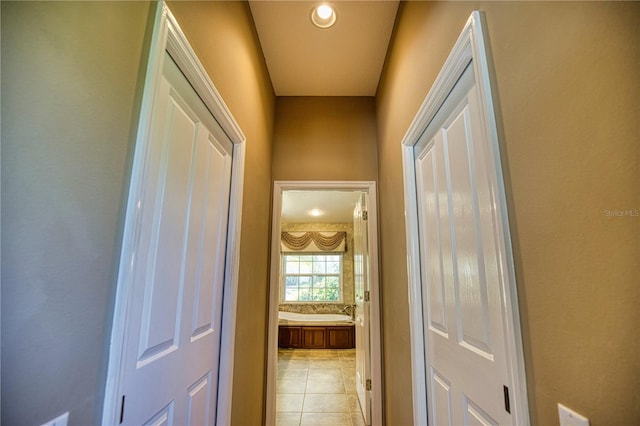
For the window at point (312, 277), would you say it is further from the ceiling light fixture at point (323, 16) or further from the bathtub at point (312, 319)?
the ceiling light fixture at point (323, 16)

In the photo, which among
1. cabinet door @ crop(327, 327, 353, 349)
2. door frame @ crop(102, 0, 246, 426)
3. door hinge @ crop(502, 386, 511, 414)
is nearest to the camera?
door frame @ crop(102, 0, 246, 426)

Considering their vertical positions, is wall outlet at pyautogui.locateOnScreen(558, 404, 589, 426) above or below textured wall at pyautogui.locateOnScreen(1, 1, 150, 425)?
below

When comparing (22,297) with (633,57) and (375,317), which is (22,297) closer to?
(633,57)

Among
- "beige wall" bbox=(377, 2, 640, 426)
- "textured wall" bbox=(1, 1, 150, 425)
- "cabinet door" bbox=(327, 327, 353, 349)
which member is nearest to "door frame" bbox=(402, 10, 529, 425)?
"beige wall" bbox=(377, 2, 640, 426)

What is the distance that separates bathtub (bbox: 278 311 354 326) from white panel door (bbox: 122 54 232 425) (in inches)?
178

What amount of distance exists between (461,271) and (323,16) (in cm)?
179

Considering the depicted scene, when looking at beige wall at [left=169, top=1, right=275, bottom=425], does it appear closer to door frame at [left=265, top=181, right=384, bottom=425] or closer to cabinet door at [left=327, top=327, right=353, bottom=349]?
door frame at [left=265, top=181, right=384, bottom=425]

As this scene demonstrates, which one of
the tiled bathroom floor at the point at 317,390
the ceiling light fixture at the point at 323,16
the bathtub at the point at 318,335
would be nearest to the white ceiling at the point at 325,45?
the ceiling light fixture at the point at 323,16

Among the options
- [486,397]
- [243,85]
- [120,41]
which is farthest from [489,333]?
[243,85]

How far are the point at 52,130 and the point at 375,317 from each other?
2201 millimetres

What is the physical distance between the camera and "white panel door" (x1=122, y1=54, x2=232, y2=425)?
85cm

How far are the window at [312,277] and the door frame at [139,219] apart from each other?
558cm

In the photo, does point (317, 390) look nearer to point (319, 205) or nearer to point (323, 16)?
point (319, 205)

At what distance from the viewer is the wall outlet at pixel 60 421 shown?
54 cm
